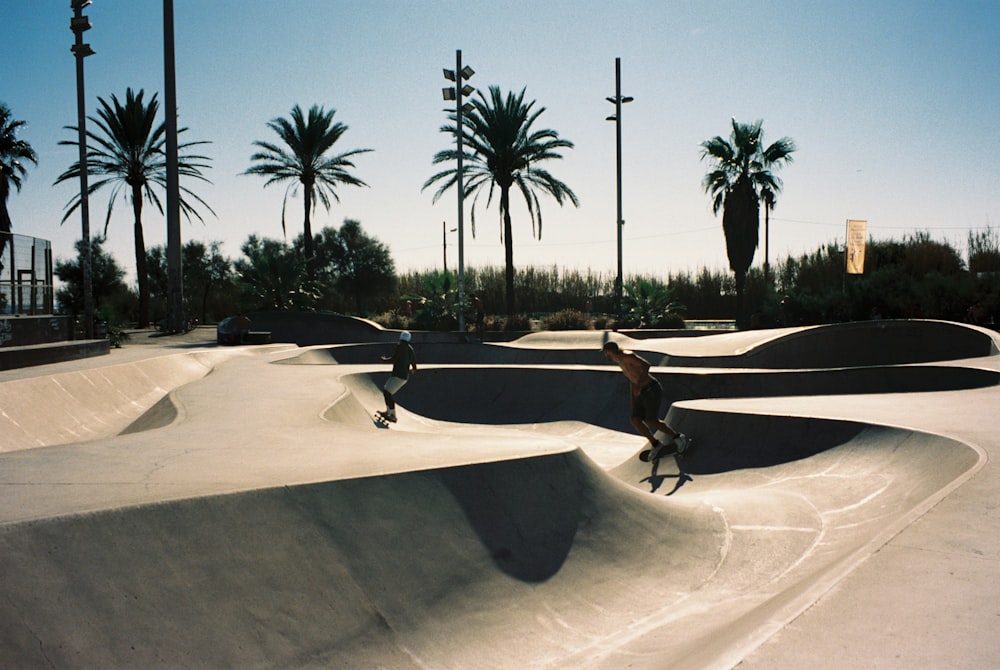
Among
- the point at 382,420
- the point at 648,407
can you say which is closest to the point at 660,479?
the point at 648,407

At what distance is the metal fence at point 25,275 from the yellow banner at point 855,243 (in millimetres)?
22361

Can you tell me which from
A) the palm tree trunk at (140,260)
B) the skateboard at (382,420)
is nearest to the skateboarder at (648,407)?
the skateboard at (382,420)

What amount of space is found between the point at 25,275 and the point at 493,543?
44.4 ft

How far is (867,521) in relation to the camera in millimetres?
5520

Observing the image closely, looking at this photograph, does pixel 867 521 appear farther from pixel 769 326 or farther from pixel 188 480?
pixel 769 326

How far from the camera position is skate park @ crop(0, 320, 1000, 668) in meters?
3.08

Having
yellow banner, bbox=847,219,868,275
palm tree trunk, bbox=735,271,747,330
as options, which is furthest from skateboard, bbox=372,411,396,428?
palm tree trunk, bbox=735,271,747,330

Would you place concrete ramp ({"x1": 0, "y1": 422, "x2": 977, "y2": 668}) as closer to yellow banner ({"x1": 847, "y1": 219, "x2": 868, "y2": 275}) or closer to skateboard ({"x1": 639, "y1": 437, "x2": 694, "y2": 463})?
skateboard ({"x1": 639, "y1": 437, "x2": 694, "y2": 463})

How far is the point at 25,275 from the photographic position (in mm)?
14516

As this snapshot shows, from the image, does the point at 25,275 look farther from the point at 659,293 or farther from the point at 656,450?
the point at 659,293

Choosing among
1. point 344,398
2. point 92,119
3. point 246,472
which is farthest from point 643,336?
point 92,119

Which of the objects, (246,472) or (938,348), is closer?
(246,472)

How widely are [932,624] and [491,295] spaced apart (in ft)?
124

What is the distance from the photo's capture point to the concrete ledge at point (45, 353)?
12013mm
